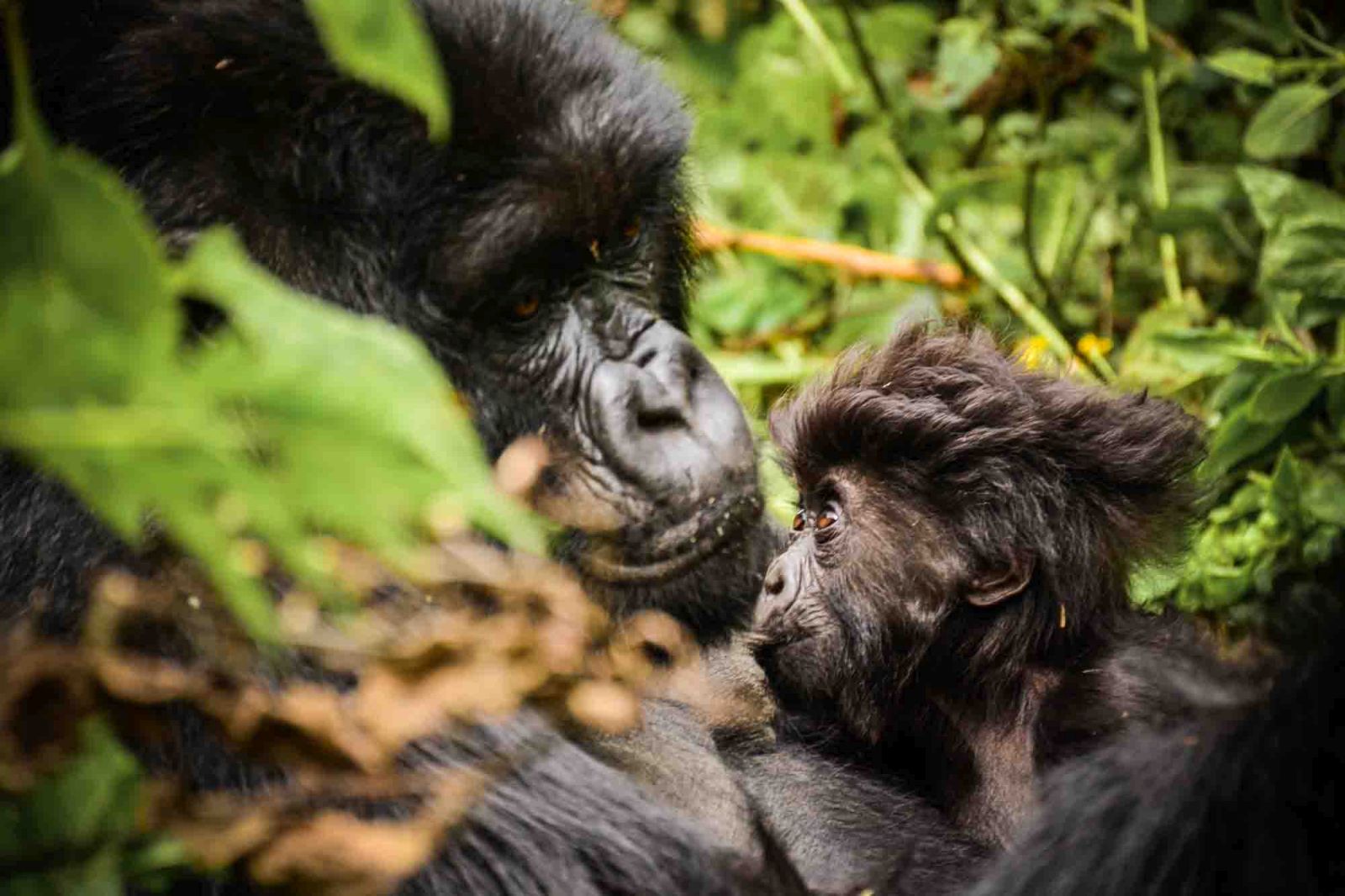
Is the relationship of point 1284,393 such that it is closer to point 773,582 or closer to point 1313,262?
point 1313,262

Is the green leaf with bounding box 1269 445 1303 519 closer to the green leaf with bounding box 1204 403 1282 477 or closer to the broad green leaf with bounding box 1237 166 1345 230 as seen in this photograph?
the green leaf with bounding box 1204 403 1282 477

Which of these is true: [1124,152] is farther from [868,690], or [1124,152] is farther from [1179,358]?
[868,690]

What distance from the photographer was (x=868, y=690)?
236 cm

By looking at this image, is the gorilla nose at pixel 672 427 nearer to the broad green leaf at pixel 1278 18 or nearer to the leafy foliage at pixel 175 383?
the leafy foliage at pixel 175 383

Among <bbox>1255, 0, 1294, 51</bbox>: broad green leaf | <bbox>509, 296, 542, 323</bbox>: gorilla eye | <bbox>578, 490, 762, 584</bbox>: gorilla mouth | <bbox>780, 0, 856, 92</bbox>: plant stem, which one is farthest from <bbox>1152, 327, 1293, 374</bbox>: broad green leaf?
<bbox>780, 0, 856, 92</bbox>: plant stem

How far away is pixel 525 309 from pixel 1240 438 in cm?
153

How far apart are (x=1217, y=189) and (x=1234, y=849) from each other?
2.82 m

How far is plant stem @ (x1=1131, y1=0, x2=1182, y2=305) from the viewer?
397cm

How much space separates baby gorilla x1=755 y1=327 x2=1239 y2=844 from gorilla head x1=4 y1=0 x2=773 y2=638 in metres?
0.30

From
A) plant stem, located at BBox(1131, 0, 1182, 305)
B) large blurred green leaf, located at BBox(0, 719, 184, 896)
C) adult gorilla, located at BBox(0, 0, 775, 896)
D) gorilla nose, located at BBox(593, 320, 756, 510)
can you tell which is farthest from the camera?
plant stem, located at BBox(1131, 0, 1182, 305)

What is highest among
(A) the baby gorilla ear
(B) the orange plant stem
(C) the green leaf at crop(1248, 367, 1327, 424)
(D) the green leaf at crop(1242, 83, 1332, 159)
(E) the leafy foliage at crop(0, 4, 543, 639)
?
(D) the green leaf at crop(1242, 83, 1332, 159)

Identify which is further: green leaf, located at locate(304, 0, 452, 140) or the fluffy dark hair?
the fluffy dark hair

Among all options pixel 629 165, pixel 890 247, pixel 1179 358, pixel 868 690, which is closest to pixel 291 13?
pixel 629 165

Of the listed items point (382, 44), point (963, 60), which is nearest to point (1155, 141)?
point (963, 60)
